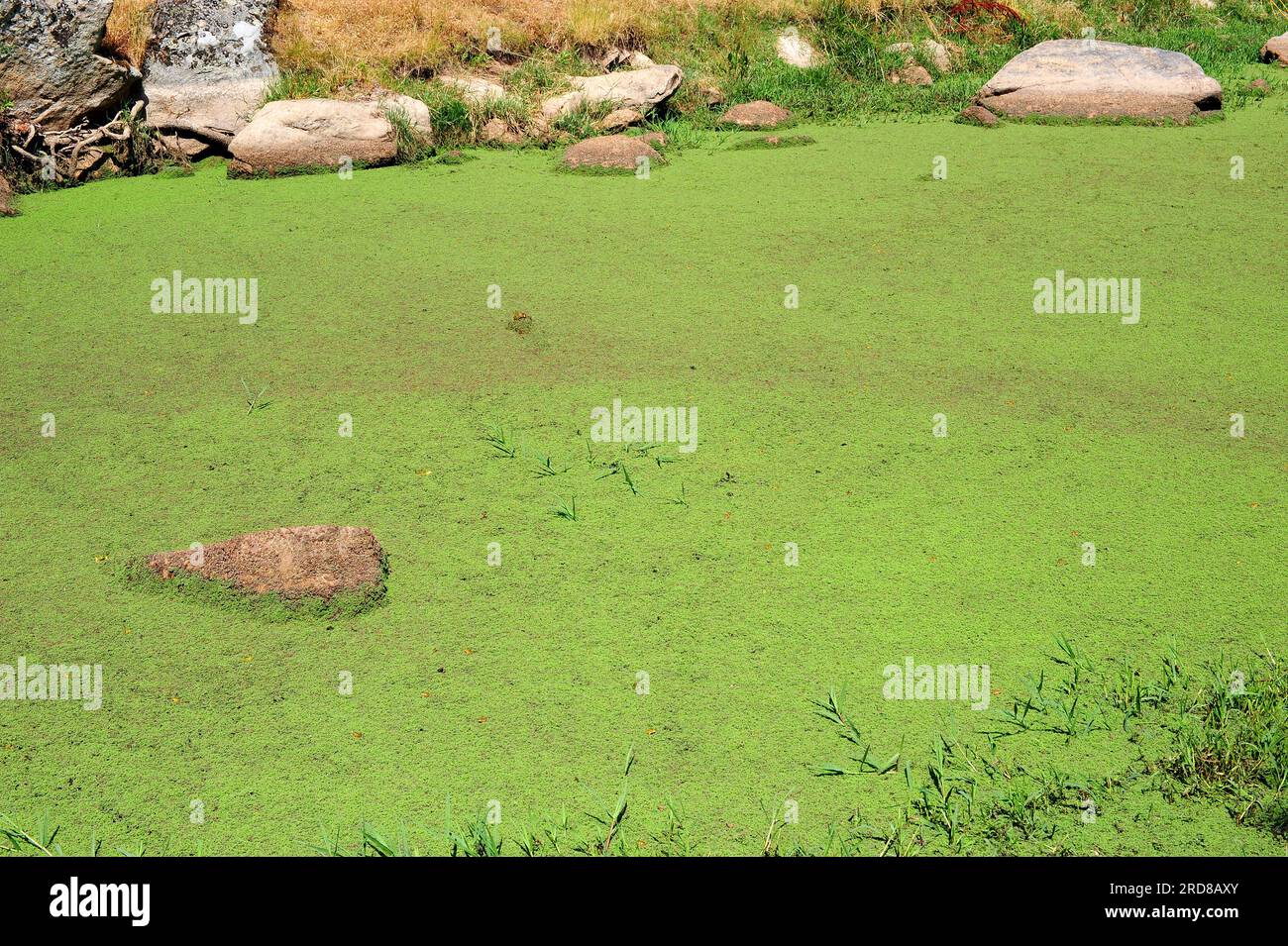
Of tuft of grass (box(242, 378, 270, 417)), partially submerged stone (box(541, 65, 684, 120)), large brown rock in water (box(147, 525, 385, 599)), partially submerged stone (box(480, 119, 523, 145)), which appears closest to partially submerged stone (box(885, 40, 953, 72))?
partially submerged stone (box(541, 65, 684, 120))

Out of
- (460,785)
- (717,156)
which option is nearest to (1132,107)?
(717,156)

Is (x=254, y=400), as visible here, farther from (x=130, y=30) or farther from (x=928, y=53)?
(x=928, y=53)

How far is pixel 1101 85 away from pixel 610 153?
3.01m

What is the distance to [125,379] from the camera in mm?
3883

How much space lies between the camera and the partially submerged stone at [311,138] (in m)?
6.00

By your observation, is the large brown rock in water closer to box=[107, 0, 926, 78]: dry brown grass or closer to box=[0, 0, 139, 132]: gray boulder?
box=[0, 0, 139, 132]: gray boulder

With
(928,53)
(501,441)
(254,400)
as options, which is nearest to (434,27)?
(928,53)

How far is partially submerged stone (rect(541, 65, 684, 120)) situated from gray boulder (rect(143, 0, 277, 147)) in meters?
1.69

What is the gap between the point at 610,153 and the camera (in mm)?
6055

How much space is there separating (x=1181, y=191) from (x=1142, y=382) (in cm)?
225

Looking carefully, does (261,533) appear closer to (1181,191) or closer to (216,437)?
(216,437)

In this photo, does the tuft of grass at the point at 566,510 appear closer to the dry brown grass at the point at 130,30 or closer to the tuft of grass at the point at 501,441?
the tuft of grass at the point at 501,441

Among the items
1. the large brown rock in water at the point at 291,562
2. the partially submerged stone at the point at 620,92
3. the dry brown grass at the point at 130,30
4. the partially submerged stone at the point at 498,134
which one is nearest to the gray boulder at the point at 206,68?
the dry brown grass at the point at 130,30

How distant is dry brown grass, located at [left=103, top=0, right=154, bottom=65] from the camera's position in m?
6.58
